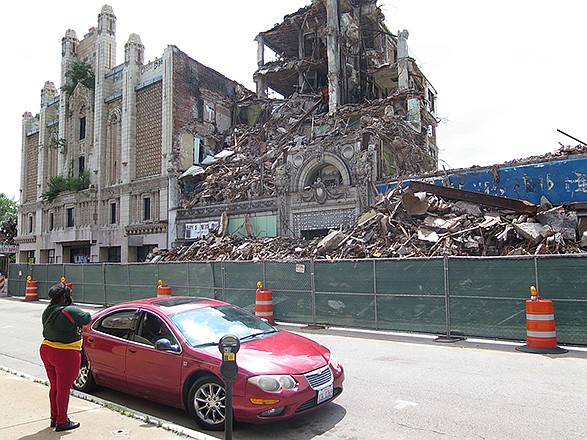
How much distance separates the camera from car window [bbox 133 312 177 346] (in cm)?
602

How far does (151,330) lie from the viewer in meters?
6.19

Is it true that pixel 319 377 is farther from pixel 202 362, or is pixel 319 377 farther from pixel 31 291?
pixel 31 291

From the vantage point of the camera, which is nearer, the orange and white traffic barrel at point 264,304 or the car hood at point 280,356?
the car hood at point 280,356

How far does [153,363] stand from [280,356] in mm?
1704

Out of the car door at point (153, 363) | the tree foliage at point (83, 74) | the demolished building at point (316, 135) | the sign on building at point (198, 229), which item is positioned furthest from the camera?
the tree foliage at point (83, 74)

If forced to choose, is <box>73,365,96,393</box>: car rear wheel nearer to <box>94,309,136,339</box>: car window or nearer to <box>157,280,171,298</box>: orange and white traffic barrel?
<box>94,309,136,339</box>: car window

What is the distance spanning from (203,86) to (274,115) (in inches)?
246

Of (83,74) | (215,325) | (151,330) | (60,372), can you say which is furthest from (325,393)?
(83,74)

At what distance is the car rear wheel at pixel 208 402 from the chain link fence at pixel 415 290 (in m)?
7.33

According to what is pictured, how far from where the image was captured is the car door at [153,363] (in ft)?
18.6

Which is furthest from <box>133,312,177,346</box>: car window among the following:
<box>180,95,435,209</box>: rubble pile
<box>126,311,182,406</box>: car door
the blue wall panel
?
<box>180,95,435,209</box>: rubble pile

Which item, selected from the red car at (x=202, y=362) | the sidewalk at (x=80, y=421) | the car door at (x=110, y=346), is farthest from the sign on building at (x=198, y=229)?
the sidewalk at (x=80, y=421)

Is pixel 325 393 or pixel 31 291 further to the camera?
pixel 31 291

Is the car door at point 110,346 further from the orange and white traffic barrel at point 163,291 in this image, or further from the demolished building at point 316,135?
the demolished building at point 316,135
